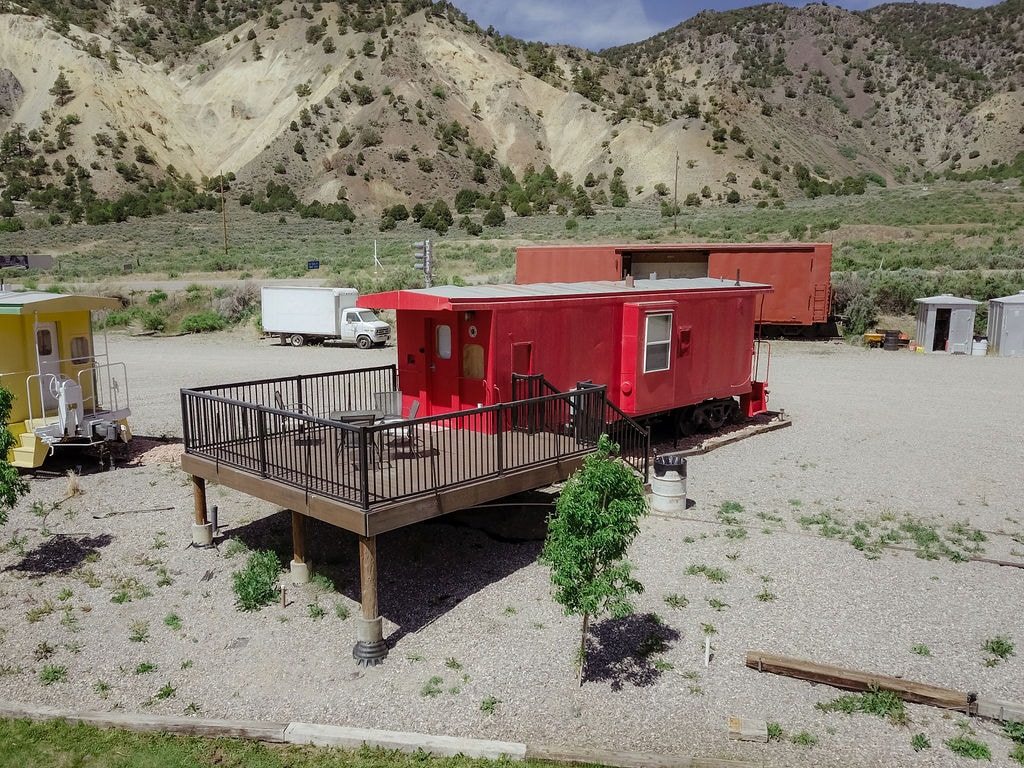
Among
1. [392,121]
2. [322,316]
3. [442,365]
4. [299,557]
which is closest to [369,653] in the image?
[299,557]

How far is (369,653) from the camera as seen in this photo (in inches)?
290

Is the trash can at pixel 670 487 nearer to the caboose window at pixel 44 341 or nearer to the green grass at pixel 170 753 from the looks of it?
the green grass at pixel 170 753

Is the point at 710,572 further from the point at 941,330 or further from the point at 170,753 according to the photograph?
the point at 941,330

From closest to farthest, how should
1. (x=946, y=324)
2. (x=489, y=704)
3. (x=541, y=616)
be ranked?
(x=489, y=704) → (x=541, y=616) → (x=946, y=324)

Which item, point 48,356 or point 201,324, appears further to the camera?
point 201,324

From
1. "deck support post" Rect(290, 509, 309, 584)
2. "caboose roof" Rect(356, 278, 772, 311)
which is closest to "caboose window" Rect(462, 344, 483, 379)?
"caboose roof" Rect(356, 278, 772, 311)

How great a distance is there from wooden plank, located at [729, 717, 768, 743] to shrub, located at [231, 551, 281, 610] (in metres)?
5.16

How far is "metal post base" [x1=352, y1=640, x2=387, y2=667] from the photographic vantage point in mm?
7352

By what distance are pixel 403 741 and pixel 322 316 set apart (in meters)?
24.2

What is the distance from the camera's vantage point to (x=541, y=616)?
8227 millimetres

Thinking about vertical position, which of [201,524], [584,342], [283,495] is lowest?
[201,524]

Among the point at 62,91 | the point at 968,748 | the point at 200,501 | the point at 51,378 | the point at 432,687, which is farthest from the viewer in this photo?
the point at 62,91

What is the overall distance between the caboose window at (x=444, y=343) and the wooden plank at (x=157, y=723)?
6.17 m

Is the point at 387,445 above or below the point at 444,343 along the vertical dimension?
below
